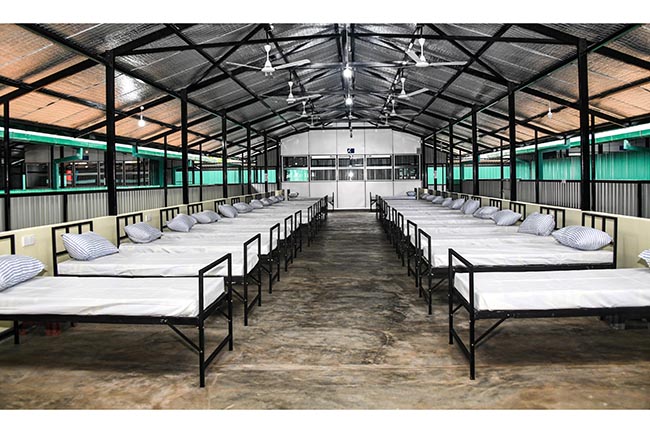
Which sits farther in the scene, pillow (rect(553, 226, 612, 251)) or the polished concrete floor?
pillow (rect(553, 226, 612, 251))

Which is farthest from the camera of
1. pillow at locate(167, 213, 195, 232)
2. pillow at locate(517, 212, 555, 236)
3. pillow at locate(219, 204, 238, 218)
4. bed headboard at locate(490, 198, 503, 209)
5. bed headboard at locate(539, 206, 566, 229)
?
pillow at locate(219, 204, 238, 218)

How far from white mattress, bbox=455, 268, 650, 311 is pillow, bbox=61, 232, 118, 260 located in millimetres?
3769

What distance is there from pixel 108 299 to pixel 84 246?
6.31 ft

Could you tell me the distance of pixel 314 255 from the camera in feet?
30.5

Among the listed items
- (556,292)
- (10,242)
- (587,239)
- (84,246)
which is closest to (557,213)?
(587,239)

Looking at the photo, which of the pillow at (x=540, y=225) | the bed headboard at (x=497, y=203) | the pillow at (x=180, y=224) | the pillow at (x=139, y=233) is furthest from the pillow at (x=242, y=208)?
the pillow at (x=540, y=225)

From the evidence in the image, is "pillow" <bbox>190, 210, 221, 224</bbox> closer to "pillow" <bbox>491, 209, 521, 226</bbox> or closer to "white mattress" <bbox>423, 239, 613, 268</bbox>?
"white mattress" <bbox>423, 239, 613, 268</bbox>

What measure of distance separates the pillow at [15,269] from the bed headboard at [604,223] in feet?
18.7

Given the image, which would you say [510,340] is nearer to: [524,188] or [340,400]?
[340,400]

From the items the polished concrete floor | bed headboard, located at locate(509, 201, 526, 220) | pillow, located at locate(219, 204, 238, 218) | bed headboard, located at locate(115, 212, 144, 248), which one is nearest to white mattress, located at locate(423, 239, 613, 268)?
the polished concrete floor

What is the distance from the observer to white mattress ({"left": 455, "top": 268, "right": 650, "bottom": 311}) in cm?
339

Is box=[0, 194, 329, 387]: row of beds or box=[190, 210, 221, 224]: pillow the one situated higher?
box=[190, 210, 221, 224]: pillow
